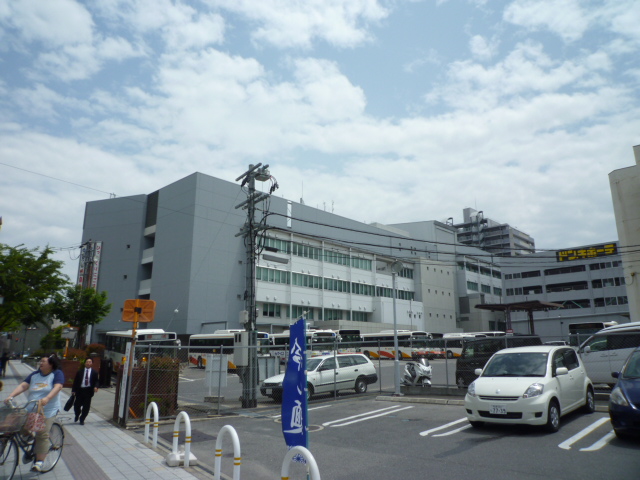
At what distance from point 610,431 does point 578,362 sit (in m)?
2.31

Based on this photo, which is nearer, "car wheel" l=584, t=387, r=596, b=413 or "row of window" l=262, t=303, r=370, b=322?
"car wheel" l=584, t=387, r=596, b=413

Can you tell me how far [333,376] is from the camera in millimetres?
17578

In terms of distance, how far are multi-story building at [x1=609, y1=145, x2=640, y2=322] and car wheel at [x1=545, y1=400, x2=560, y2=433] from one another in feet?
93.5

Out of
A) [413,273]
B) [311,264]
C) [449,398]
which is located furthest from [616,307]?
[449,398]

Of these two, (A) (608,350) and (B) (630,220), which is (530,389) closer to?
(A) (608,350)

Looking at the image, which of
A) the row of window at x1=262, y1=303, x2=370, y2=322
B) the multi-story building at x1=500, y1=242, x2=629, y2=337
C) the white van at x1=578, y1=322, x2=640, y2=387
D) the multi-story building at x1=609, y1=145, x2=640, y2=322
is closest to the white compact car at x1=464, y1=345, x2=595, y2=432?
the white van at x1=578, y1=322, x2=640, y2=387

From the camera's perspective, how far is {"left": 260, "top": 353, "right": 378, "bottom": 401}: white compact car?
16.9 meters

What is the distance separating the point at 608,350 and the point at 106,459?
1319 centimetres

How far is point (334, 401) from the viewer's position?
54.4 feet

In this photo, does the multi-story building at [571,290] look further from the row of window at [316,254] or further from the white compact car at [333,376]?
the white compact car at [333,376]

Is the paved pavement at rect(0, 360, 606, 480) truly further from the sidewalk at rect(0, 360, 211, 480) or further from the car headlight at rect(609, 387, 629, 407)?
the car headlight at rect(609, 387, 629, 407)

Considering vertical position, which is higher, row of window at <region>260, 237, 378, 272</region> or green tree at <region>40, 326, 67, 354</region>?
row of window at <region>260, 237, 378, 272</region>

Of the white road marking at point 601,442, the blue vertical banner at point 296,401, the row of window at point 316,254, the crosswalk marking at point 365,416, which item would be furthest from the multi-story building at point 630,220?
the blue vertical banner at point 296,401

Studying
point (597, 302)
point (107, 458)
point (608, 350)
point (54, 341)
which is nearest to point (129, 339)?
point (54, 341)
